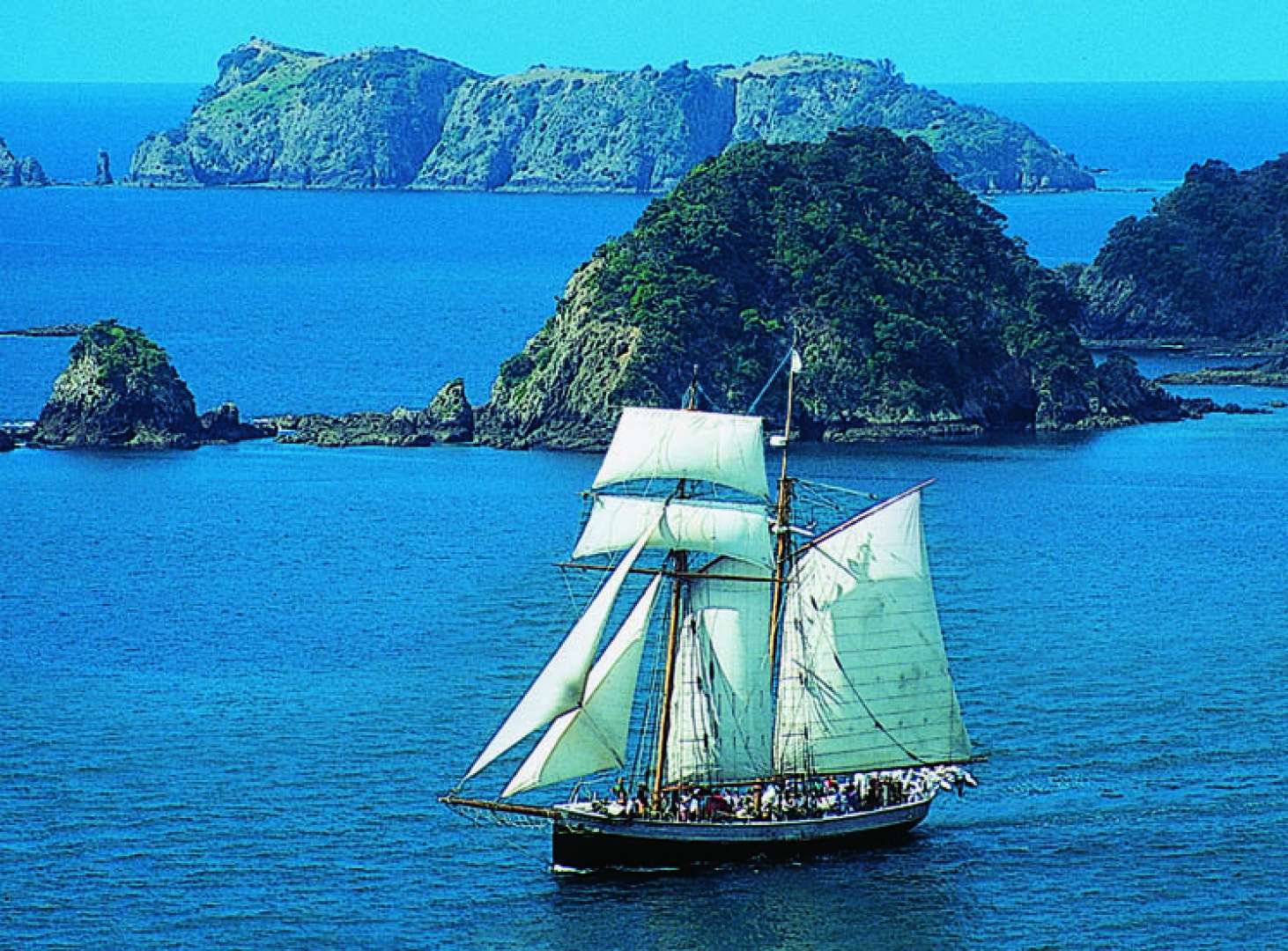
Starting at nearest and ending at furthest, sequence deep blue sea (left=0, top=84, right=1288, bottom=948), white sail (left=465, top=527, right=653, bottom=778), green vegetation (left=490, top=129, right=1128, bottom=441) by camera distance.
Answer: deep blue sea (left=0, top=84, right=1288, bottom=948), white sail (left=465, top=527, right=653, bottom=778), green vegetation (left=490, top=129, right=1128, bottom=441)

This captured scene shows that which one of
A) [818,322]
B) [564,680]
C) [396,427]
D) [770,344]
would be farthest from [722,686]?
[818,322]

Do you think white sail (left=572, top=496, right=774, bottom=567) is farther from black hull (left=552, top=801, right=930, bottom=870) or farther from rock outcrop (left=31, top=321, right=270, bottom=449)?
rock outcrop (left=31, top=321, right=270, bottom=449)

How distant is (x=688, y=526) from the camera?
253ft

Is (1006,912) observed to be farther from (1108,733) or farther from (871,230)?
(871,230)

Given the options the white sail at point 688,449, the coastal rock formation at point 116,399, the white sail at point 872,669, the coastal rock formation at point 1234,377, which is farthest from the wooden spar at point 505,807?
the coastal rock formation at point 1234,377

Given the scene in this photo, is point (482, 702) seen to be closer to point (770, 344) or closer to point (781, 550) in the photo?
point (781, 550)

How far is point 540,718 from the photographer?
73.4m

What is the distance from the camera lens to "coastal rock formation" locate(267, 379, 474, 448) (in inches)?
6029

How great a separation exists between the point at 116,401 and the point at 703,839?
3376 inches

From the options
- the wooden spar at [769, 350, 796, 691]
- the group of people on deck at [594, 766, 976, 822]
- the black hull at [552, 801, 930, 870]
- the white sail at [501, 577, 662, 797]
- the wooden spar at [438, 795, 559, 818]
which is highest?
the wooden spar at [769, 350, 796, 691]

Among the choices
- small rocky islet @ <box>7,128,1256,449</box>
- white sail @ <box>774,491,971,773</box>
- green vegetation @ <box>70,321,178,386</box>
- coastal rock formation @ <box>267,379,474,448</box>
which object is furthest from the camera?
coastal rock formation @ <box>267,379,474,448</box>

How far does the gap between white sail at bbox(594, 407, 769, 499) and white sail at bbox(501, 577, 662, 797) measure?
4704 millimetres

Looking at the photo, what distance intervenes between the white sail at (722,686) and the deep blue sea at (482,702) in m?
4.99

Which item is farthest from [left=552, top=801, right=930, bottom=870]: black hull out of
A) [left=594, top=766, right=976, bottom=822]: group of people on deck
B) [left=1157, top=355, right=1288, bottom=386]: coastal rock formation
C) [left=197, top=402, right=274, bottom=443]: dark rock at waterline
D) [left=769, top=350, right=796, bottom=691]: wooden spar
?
[left=1157, top=355, right=1288, bottom=386]: coastal rock formation
